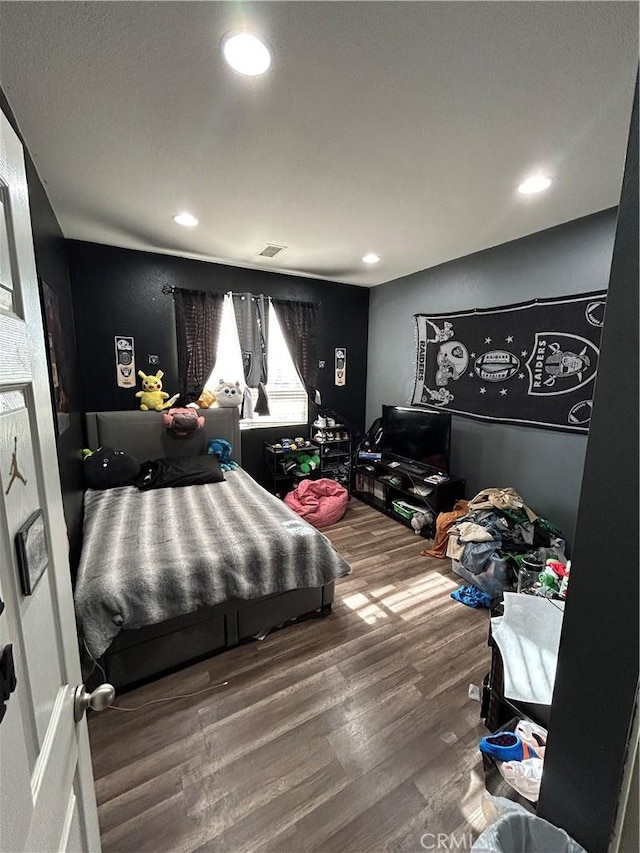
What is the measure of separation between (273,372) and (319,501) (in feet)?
5.13

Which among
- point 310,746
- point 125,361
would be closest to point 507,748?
point 310,746

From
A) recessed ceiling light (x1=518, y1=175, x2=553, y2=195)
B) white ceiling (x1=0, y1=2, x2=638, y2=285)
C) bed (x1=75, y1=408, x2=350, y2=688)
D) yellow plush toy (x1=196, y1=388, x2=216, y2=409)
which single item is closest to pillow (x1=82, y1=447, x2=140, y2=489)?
bed (x1=75, y1=408, x2=350, y2=688)

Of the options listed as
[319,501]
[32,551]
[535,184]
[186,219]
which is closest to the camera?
[32,551]

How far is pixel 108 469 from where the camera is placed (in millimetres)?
2820

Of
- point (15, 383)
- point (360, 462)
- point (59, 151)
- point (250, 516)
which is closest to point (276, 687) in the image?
point (250, 516)

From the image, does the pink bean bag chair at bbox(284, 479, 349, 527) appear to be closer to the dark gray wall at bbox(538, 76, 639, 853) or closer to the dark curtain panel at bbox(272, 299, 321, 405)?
the dark curtain panel at bbox(272, 299, 321, 405)

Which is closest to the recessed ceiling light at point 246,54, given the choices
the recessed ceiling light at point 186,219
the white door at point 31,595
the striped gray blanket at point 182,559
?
the white door at point 31,595

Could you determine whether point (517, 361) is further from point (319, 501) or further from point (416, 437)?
point (319, 501)

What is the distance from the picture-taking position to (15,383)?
22.0 inches

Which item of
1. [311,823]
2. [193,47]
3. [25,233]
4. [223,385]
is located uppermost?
[193,47]

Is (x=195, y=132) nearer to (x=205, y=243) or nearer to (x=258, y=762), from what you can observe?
(x=205, y=243)

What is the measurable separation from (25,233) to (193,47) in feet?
3.16

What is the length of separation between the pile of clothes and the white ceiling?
2.10m

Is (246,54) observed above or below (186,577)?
above
